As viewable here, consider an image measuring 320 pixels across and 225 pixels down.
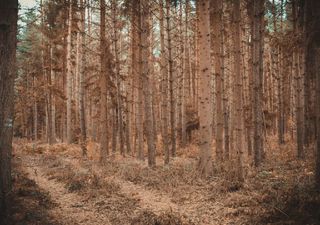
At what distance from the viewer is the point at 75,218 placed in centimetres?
669

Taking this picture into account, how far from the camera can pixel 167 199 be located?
766 cm

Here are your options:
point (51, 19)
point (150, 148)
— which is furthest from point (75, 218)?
point (51, 19)

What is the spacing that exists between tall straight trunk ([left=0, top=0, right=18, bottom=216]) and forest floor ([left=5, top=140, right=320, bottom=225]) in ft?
3.03

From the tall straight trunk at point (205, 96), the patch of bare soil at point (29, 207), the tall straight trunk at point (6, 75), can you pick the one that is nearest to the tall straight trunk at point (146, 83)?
the tall straight trunk at point (205, 96)

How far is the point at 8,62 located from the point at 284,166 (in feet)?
26.8

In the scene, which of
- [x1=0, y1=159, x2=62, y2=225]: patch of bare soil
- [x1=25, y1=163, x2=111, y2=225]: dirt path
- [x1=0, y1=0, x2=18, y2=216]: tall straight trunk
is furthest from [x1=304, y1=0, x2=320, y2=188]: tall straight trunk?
[x1=0, y1=0, x2=18, y2=216]: tall straight trunk

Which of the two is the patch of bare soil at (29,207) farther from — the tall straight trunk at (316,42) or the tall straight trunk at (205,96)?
the tall straight trunk at (316,42)

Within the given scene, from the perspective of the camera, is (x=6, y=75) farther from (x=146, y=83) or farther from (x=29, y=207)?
(x=146, y=83)

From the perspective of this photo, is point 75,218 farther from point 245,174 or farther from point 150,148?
point 150,148

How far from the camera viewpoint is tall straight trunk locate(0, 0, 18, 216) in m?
6.09

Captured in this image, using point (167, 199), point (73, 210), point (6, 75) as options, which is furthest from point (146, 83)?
point (6, 75)

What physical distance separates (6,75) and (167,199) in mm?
4097

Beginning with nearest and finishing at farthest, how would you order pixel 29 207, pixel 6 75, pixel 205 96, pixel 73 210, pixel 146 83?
pixel 6 75, pixel 29 207, pixel 73 210, pixel 205 96, pixel 146 83

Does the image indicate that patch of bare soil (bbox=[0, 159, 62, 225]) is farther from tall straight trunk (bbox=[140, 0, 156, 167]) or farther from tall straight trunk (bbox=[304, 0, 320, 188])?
tall straight trunk (bbox=[140, 0, 156, 167])
